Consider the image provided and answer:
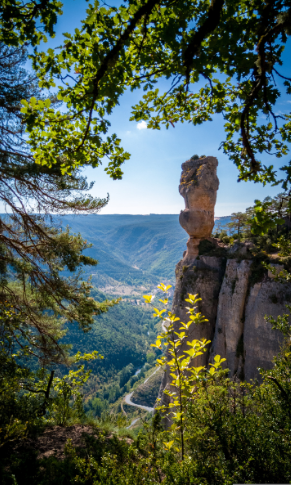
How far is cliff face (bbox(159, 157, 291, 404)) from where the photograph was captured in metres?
13.6

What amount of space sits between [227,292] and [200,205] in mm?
9060

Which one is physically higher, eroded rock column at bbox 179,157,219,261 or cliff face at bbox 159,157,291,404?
eroded rock column at bbox 179,157,219,261

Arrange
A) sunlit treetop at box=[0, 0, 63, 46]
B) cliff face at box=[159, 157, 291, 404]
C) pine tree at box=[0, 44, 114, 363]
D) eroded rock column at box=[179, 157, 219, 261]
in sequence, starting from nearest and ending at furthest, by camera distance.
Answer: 1. sunlit treetop at box=[0, 0, 63, 46]
2. pine tree at box=[0, 44, 114, 363]
3. cliff face at box=[159, 157, 291, 404]
4. eroded rock column at box=[179, 157, 219, 261]

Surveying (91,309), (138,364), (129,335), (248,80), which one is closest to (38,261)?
(91,309)

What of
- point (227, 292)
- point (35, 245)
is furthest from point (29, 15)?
point (227, 292)

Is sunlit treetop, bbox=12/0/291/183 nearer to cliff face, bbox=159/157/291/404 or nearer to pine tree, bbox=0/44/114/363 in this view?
pine tree, bbox=0/44/114/363

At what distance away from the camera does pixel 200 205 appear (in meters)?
21.2

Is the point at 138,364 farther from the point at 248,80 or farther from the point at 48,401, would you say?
the point at 248,80

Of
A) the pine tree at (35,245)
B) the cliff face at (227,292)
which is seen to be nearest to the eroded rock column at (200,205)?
the cliff face at (227,292)

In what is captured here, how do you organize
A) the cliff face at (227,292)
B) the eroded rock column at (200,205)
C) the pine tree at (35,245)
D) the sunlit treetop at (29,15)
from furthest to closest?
the eroded rock column at (200,205) → the cliff face at (227,292) → the pine tree at (35,245) → the sunlit treetop at (29,15)

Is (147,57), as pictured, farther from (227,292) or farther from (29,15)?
(227,292)

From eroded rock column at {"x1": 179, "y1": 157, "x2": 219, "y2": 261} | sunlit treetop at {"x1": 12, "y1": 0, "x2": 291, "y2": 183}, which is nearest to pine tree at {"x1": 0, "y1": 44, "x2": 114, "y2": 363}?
sunlit treetop at {"x1": 12, "y1": 0, "x2": 291, "y2": 183}

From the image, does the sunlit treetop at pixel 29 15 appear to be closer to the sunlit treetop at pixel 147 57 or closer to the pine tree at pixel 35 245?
the sunlit treetop at pixel 147 57

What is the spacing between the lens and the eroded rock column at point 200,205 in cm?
2092
